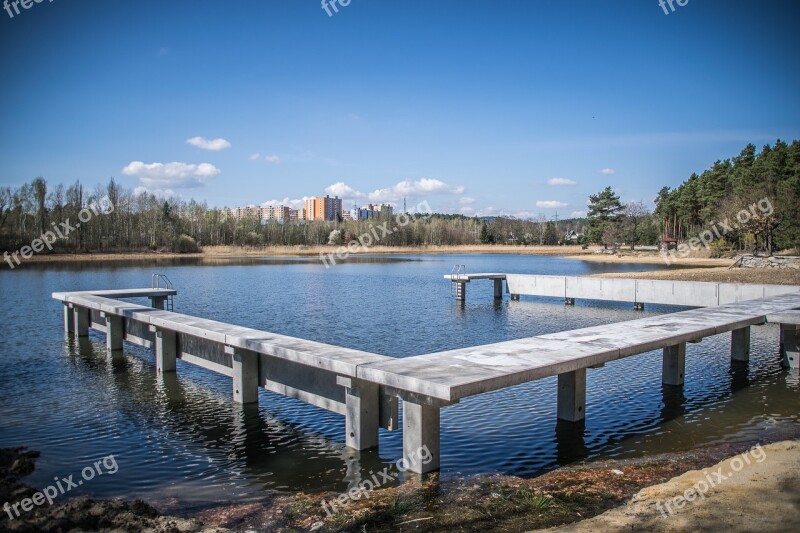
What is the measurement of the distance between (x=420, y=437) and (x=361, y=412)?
1080 millimetres

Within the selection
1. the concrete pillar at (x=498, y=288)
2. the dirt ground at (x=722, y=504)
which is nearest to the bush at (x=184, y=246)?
the concrete pillar at (x=498, y=288)

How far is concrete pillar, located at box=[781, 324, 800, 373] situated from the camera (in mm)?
11539

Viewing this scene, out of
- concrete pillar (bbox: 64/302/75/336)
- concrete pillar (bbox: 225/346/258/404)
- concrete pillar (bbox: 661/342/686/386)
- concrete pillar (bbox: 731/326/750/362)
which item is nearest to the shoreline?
concrete pillar (bbox: 225/346/258/404)

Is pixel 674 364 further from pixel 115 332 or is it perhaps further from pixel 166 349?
pixel 115 332

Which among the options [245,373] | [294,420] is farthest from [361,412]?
[245,373]

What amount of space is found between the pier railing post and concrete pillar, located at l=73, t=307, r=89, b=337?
558 cm

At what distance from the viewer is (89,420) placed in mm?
8797

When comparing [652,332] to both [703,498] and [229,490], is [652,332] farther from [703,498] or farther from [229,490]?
[229,490]

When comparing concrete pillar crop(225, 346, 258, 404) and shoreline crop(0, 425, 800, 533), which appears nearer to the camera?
shoreline crop(0, 425, 800, 533)

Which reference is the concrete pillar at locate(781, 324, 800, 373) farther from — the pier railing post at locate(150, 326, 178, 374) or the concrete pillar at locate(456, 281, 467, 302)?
the concrete pillar at locate(456, 281, 467, 302)

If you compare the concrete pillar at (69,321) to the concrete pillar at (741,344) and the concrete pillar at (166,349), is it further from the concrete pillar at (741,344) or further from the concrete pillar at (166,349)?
the concrete pillar at (741,344)

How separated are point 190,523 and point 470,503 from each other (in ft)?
8.34

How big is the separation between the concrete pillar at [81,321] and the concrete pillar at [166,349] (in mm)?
5577

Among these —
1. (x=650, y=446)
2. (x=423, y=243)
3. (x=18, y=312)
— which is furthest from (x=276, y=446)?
(x=423, y=243)
